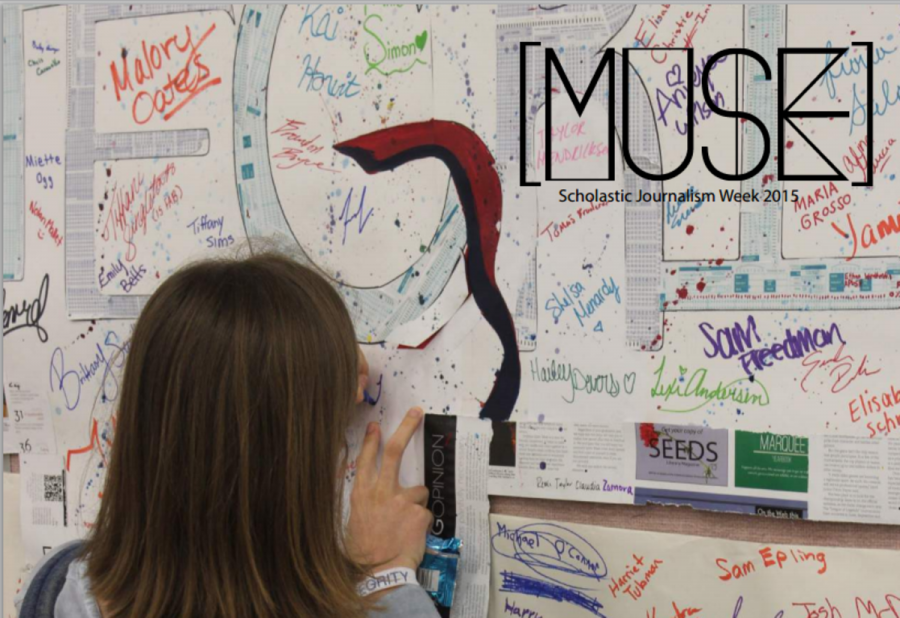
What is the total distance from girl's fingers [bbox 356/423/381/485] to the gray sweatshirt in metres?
0.14

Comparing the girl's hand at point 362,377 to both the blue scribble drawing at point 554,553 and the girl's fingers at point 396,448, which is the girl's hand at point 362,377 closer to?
the girl's fingers at point 396,448

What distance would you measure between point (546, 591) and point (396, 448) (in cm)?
23

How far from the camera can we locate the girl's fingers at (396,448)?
79cm

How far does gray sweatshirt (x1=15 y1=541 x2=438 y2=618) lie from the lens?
617mm

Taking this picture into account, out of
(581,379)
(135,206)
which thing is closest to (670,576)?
(581,379)

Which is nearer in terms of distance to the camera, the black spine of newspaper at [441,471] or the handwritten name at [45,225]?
the black spine of newspaper at [441,471]

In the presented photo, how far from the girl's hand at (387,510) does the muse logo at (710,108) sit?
339 mm

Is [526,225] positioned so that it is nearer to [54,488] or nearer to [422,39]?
[422,39]

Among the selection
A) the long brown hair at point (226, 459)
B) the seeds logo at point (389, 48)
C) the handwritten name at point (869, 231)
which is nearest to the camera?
the long brown hair at point (226, 459)

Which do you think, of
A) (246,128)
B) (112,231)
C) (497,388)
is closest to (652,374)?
(497,388)

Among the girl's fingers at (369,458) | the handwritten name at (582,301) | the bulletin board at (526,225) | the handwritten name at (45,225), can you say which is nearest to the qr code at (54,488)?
the bulletin board at (526,225)

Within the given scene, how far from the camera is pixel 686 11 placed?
741 mm

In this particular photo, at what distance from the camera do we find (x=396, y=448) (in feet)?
2.62

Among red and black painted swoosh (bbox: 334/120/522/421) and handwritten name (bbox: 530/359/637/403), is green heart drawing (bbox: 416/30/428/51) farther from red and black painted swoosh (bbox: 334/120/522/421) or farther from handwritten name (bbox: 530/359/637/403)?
handwritten name (bbox: 530/359/637/403)
